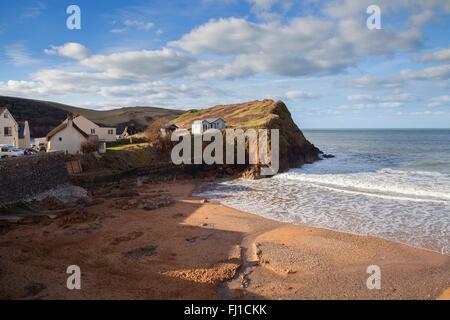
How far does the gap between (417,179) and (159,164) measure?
24.5m

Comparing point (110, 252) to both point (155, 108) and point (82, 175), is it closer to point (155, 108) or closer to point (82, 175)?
point (82, 175)

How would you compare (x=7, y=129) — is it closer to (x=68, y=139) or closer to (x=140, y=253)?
(x=68, y=139)

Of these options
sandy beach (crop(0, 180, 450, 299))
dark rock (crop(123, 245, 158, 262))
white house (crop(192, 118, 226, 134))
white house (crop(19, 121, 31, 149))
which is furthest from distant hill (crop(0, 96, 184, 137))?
dark rock (crop(123, 245, 158, 262))

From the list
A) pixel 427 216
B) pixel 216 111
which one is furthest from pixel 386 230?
pixel 216 111

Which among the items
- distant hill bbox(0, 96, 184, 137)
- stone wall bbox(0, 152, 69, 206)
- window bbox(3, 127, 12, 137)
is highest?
distant hill bbox(0, 96, 184, 137)

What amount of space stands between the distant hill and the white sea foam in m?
54.8

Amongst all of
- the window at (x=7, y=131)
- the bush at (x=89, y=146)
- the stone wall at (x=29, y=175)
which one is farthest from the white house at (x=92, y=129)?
the stone wall at (x=29, y=175)

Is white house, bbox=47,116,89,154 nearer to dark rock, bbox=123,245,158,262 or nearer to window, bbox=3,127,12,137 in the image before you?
window, bbox=3,127,12,137

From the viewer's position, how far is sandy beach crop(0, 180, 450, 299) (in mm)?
10875

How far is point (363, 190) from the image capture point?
26547 millimetres

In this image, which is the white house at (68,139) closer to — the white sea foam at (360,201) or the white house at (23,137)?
the white house at (23,137)

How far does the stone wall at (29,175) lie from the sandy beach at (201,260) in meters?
3.85

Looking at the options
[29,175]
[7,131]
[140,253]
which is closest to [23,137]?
[7,131]

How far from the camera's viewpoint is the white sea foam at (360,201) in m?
17.0
